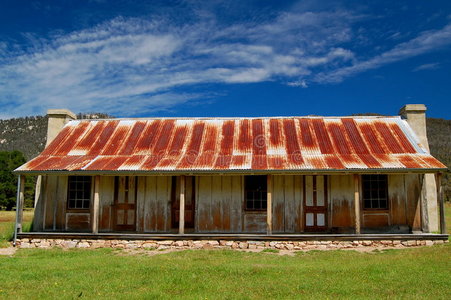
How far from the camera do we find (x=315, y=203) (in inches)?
618

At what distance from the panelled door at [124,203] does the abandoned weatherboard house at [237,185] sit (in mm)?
38

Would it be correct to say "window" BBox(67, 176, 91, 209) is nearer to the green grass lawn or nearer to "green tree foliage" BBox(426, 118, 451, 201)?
the green grass lawn

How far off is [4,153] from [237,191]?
38047 mm

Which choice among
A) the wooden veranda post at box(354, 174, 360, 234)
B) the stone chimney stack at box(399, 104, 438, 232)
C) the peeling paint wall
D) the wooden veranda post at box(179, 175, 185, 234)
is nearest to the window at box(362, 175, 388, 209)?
the peeling paint wall

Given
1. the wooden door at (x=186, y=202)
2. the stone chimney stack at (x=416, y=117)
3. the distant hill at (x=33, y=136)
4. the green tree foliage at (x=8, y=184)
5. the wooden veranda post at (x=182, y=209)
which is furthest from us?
the distant hill at (x=33, y=136)

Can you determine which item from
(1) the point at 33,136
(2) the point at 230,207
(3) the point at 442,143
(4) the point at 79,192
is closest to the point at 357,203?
(2) the point at 230,207

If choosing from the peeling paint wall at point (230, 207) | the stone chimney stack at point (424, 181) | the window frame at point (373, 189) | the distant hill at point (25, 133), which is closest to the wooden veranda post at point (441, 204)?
the peeling paint wall at point (230, 207)

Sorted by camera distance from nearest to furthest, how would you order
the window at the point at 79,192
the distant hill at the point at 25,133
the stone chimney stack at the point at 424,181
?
the stone chimney stack at the point at 424,181 < the window at the point at 79,192 < the distant hill at the point at 25,133

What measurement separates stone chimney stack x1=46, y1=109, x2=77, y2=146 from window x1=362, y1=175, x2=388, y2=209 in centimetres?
1257

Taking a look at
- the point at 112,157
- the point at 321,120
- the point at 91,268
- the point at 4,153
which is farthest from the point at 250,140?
the point at 4,153

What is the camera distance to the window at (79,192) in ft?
54.2

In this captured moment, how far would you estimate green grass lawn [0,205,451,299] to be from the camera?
26.0 feet

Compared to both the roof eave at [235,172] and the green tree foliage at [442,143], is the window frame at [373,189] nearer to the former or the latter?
the roof eave at [235,172]

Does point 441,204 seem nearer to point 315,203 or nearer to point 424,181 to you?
point 424,181
